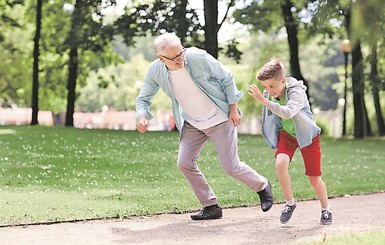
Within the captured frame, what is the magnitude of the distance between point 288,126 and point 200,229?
50.9 inches

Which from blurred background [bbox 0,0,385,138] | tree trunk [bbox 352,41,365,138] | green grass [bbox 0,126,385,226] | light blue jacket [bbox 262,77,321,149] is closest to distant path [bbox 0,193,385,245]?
green grass [bbox 0,126,385,226]

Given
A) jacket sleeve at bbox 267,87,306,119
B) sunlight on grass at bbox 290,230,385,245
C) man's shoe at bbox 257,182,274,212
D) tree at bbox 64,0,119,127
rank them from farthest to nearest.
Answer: tree at bbox 64,0,119,127 < man's shoe at bbox 257,182,274,212 < jacket sleeve at bbox 267,87,306,119 < sunlight on grass at bbox 290,230,385,245

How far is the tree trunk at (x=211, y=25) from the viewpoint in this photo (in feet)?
84.7

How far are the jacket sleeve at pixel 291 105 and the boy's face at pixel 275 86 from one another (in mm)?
86

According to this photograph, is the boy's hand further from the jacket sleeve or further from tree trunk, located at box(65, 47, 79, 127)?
tree trunk, located at box(65, 47, 79, 127)

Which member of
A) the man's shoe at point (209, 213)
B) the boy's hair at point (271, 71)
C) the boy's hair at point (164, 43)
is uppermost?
the boy's hair at point (164, 43)

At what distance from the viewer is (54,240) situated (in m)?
6.53

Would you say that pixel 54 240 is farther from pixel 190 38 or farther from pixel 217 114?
pixel 190 38

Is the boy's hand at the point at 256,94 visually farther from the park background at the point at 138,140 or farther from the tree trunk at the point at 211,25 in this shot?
the tree trunk at the point at 211,25

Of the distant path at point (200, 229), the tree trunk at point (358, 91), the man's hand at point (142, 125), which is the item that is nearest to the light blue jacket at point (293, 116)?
the distant path at point (200, 229)

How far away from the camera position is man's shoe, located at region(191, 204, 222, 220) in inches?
310

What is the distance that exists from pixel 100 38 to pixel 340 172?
1601cm

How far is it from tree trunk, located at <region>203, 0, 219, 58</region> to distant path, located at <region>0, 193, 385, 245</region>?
17571mm

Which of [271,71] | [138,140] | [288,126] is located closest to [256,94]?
[271,71]
